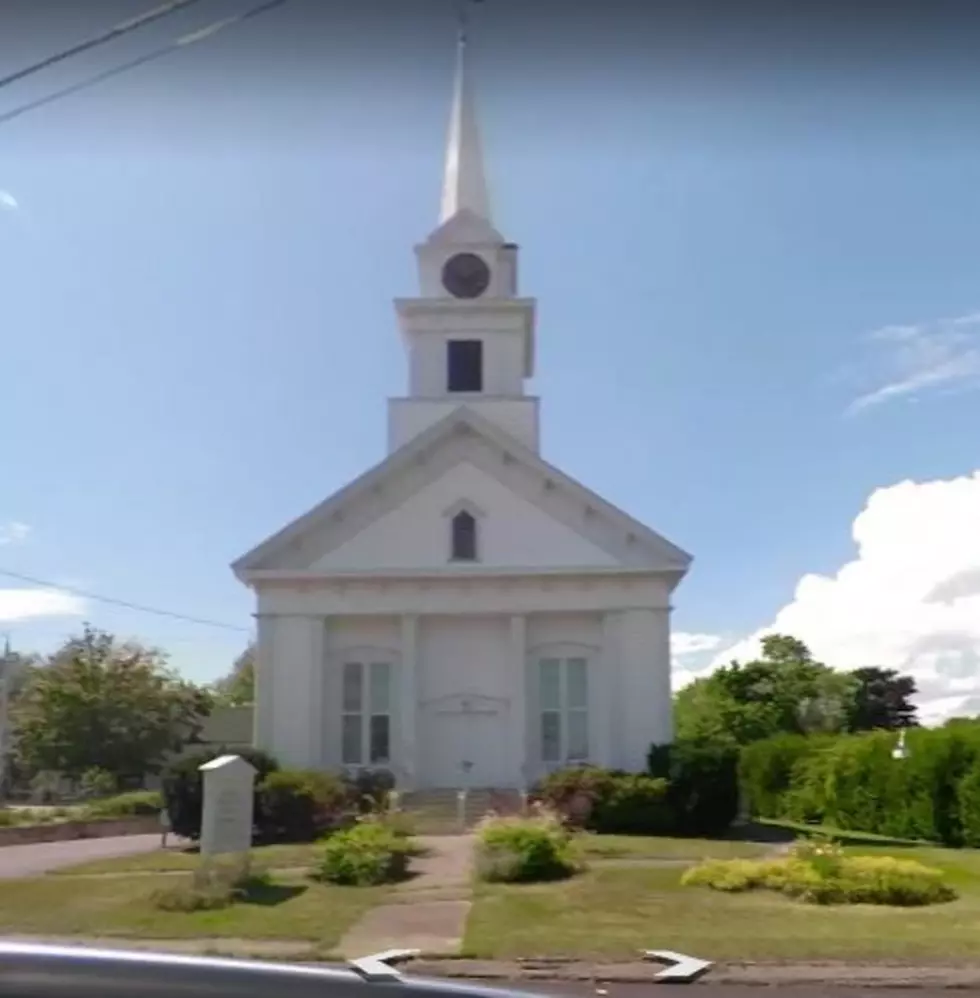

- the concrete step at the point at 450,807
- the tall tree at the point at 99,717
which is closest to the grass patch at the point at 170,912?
the concrete step at the point at 450,807

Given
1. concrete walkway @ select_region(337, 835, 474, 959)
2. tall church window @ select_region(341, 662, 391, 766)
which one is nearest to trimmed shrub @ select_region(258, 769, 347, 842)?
concrete walkway @ select_region(337, 835, 474, 959)

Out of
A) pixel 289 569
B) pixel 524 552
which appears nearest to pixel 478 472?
pixel 524 552

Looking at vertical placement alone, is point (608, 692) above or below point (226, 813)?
above

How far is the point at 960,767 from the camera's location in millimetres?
23812

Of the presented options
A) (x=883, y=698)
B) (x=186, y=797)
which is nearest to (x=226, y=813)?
(x=186, y=797)

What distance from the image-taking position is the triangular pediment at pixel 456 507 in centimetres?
2833

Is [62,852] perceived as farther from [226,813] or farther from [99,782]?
[99,782]

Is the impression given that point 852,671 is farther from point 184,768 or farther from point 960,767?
point 184,768

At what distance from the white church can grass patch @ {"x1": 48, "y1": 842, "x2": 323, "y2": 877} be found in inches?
264

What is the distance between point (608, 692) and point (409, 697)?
14.0 feet

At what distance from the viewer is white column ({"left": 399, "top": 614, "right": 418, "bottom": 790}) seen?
27.7 metres

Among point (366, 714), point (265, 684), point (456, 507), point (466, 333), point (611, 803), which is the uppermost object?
point (466, 333)

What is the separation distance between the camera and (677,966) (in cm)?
1112

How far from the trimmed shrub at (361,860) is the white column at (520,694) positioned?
995cm
